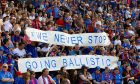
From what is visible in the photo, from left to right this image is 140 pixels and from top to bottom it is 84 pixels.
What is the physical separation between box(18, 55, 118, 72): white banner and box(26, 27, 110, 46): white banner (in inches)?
19.6

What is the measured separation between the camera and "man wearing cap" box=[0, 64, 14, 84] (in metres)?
14.6

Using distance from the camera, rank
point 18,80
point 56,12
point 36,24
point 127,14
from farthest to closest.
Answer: point 127,14 < point 56,12 < point 36,24 < point 18,80

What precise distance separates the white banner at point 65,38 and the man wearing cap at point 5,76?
178 centimetres

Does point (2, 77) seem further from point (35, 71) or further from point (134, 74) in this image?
point (134, 74)

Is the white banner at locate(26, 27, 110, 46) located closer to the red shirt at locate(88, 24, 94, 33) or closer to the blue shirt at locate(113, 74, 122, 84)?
the blue shirt at locate(113, 74, 122, 84)

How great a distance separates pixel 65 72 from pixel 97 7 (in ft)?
38.6

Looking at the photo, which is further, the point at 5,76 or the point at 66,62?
the point at 66,62

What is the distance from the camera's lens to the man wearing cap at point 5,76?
14648mm

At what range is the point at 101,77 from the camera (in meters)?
17.1

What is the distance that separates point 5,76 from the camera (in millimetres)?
14734

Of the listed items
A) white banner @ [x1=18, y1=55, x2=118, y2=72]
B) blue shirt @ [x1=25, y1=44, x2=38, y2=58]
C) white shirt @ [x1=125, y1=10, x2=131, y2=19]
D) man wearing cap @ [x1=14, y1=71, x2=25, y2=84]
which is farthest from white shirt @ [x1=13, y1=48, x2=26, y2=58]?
white shirt @ [x1=125, y1=10, x2=131, y2=19]

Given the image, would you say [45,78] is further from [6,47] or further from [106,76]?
[106,76]

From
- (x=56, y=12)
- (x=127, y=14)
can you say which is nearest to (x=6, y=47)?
(x=56, y=12)

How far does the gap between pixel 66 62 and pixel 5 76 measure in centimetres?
267
